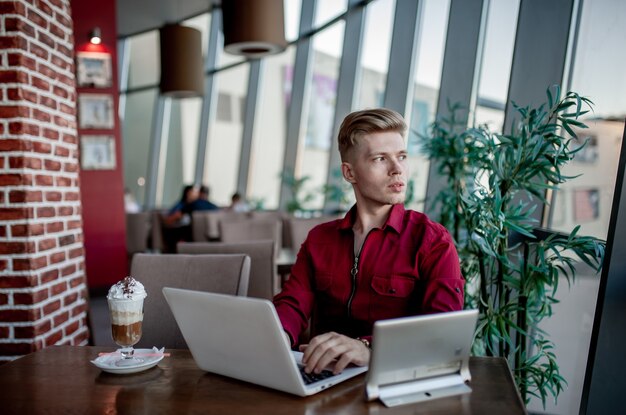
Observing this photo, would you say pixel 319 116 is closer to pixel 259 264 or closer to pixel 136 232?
pixel 136 232

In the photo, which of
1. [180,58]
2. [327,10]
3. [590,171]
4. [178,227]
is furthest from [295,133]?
[590,171]

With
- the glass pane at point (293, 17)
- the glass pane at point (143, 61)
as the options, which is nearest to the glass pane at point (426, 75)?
the glass pane at point (293, 17)

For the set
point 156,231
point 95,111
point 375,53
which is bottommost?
point 156,231

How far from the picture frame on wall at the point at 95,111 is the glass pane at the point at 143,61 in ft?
17.9

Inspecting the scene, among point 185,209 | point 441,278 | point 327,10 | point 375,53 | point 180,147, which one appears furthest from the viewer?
point 180,147

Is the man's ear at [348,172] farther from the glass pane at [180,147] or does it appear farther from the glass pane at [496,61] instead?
the glass pane at [180,147]

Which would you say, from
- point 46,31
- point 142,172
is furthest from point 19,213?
point 142,172

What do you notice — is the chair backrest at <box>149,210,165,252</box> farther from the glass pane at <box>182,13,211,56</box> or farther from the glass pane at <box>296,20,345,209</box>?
the glass pane at <box>182,13,211,56</box>

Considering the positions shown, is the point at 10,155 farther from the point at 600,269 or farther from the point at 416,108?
the point at 416,108

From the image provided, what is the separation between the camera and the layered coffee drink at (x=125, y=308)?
1404mm

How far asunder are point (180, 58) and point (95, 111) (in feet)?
3.48

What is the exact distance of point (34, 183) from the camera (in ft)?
7.72

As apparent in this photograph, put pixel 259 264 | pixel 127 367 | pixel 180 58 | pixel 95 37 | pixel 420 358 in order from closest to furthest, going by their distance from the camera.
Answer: pixel 420 358, pixel 127 367, pixel 259 264, pixel 95 37, pixel 180 58

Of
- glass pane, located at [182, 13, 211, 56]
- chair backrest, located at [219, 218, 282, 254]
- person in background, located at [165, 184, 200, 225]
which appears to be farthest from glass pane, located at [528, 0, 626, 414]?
glass pane, located at [182, 13, 211, 56]
